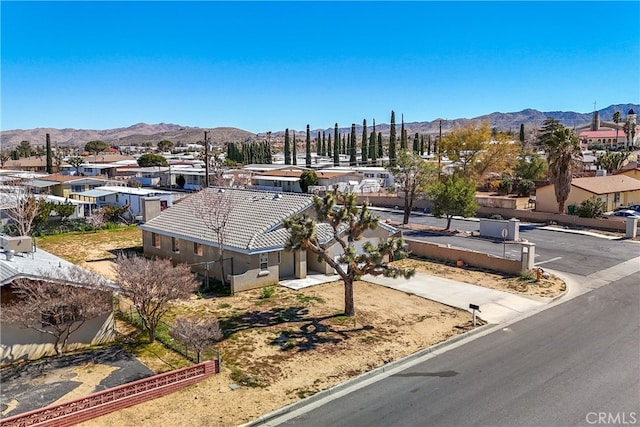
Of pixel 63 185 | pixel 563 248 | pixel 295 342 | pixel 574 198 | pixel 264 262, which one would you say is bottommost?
pixel 295 342

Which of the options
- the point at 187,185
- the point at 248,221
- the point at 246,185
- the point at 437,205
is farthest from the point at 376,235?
the point at 187,185

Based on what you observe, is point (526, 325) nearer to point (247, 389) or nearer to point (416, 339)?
point (416, 339)

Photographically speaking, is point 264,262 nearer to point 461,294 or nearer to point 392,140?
point 461,294

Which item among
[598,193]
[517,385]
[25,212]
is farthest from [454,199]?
[25,212]

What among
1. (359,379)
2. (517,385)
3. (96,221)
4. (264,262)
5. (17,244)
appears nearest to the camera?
(517,385)

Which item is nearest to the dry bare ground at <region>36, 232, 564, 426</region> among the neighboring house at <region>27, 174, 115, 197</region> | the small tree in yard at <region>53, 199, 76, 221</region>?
the small tree in yard at <region>53, 199, 76, 221</region>

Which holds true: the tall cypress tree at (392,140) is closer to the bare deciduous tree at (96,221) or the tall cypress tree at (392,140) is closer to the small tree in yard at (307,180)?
the small tree in yard at (307,180)
